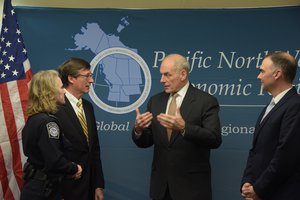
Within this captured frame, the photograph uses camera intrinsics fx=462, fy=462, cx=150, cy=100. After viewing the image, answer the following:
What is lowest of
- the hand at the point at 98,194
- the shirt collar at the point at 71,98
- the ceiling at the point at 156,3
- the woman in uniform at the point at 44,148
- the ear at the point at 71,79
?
the hand at the point at 98,194

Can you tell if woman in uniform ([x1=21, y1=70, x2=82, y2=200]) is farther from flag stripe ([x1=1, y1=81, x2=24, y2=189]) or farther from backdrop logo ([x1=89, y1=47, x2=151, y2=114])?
backdrop logo ([x1=89, y1=47, x2=151, y2=114])

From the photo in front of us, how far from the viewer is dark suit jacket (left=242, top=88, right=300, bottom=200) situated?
2561mm

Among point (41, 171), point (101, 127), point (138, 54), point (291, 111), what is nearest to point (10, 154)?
point (101, 127)

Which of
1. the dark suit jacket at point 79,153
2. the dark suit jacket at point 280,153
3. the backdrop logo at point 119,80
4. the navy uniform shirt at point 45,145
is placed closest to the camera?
the dark suit jacket at point 280,153

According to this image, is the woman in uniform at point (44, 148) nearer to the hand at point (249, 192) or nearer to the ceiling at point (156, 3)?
the hand at point (249, 192)

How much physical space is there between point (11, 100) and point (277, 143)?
2167mm

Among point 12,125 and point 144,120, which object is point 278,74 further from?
point 12,125

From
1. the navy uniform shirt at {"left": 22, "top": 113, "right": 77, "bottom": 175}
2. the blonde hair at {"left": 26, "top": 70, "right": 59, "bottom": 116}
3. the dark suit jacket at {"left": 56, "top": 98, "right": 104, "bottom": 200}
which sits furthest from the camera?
the dark suit jacket at {"left": 56, "top": 98, "right": 104, "bottom": 200}

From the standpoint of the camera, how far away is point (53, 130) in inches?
107

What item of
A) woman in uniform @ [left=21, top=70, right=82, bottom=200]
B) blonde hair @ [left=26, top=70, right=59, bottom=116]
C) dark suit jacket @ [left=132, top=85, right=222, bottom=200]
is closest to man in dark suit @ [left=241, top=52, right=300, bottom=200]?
dark suit jacket @ [left=132, top=85, right=222, bottom=200]

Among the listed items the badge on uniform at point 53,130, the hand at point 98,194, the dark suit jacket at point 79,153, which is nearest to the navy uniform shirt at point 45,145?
the badge on uniform at point 53,130

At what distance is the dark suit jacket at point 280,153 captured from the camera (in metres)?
2.56

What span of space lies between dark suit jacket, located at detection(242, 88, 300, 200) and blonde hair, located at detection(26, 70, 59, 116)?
1.28 m

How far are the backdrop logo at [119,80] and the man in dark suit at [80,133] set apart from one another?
48 cm
